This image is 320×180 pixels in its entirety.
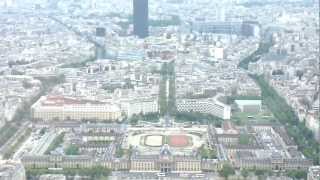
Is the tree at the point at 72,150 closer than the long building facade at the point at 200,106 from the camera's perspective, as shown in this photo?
Yes

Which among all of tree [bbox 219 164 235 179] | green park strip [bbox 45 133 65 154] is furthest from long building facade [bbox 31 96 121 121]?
tree [bbox 219 164 235 179]

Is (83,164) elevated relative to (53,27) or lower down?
lower down

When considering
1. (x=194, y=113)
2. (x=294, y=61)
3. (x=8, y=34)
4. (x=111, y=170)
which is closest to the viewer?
(x=111, y=170)

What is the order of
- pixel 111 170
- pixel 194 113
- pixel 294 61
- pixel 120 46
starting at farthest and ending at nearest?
pixel 120 46 < pixel 294 61 < pixel 194 113 < pixel 111 170

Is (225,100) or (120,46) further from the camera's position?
(120,46)

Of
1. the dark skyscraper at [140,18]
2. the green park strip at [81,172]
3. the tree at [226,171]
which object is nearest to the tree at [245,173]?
the tree at [226,171]

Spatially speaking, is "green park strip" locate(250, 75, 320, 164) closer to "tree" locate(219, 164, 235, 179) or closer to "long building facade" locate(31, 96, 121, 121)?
"tree" locate(219, 164, 235, 179)

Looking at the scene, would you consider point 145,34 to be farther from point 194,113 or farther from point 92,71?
point 194,113

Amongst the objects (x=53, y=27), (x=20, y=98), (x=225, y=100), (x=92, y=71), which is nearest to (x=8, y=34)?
(x=53, y=27)

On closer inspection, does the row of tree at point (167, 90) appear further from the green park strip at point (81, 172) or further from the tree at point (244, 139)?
the green park strip at point (81, 172)
